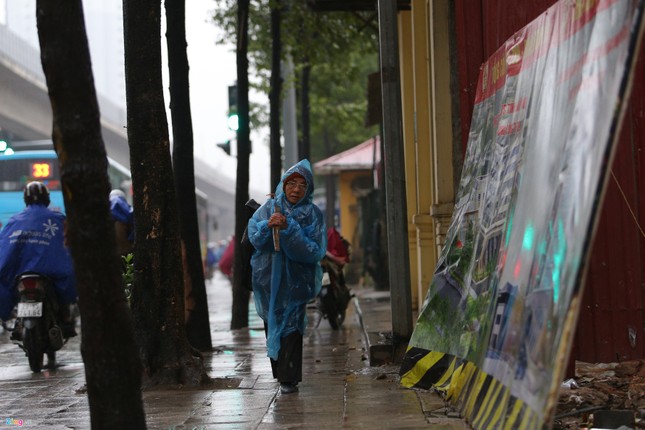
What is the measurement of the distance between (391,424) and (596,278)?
202 centimetres

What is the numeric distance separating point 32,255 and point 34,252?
0.12 ft

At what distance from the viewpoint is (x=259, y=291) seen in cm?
844

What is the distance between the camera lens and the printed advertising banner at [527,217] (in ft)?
13.8

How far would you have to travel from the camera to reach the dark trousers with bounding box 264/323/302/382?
8.12 meters

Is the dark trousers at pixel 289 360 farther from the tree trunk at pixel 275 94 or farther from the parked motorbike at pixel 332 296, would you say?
the tree trunk at pixel 275 94

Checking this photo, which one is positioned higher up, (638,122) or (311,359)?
(638,122)

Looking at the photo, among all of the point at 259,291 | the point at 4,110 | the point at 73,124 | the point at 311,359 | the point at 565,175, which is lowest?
the point at 311,359

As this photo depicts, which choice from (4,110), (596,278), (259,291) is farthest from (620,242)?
(4,110)

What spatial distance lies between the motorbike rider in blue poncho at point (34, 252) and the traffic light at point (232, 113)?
640 centimetres

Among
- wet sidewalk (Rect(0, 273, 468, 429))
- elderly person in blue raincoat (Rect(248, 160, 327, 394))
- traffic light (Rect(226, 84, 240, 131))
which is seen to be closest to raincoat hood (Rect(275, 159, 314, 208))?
elderly person in blue raincoat (Rect(248, 160, 327, 394))

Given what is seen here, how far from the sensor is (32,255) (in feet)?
34.9

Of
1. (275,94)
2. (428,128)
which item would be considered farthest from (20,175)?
(428,128)

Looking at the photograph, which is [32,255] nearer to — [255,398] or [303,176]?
[303,176]

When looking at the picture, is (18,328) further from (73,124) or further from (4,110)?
(4,110)
